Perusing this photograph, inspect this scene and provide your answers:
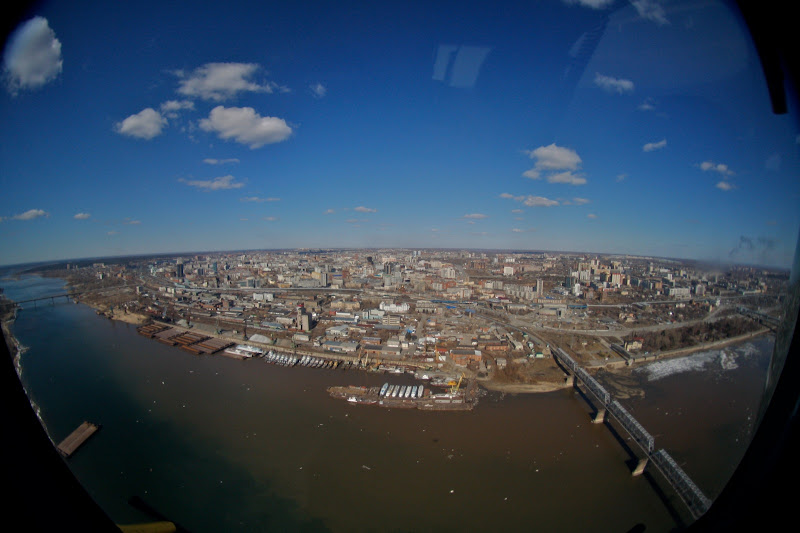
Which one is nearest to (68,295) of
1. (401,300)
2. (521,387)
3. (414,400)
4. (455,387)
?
(414,400)

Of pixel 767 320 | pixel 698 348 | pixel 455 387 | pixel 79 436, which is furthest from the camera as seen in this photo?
pixel 455 387

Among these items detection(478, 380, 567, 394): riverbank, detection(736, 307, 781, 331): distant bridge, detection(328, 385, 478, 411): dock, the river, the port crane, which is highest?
detection(736, 307, 781, 331): distant bridge

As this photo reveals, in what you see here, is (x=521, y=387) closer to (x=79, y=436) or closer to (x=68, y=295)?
(x=79, y=436)

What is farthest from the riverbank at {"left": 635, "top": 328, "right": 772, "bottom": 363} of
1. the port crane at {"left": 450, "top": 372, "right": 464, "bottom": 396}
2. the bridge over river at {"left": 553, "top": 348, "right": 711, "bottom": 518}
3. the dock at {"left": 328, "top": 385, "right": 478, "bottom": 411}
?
the port crane at {"left": 450, "top": 372, "right": 464, "bottom": 396}

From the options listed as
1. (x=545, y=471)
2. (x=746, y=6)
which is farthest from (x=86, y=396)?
(x=746, y=6)

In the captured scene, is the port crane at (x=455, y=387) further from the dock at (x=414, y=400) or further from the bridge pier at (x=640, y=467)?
the bridge pier at (x=640, y=467)

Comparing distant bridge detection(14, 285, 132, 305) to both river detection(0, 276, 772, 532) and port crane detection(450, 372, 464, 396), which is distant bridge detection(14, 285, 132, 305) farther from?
port crane detection(450, 372, 464, 396)

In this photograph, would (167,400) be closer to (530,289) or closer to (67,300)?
(67,300)

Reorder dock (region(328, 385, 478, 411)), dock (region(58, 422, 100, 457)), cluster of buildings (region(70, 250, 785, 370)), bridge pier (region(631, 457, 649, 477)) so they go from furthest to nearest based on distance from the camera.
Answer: cluster of buildings (region(70, 250, 785, 370)) < dock (region(328, 385, 478, 411)) < bridge pier (region(631, 457, 649, 477)) < dock (region(58, 422, 100, 457))
